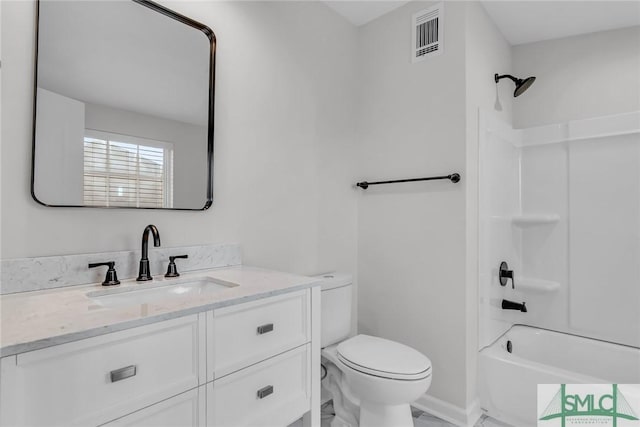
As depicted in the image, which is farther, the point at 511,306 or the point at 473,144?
the point at 511,306

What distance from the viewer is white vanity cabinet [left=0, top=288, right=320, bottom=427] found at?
2.42 ft

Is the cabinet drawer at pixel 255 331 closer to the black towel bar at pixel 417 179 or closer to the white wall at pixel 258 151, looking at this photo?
the white wall at pixel 258 151

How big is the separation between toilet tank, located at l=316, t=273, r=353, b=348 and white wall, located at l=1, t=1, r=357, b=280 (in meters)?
0.20

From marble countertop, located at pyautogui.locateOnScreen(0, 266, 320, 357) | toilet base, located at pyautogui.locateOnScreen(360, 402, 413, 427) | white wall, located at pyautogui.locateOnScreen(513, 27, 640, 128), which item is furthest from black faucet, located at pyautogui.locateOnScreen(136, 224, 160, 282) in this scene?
white wall, located at pyautogui.locateOnScreen(513, 27, 640, 128)

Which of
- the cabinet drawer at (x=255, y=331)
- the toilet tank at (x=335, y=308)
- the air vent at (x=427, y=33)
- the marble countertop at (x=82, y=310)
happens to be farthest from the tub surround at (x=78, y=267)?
the air vent at (x=427, y=33)

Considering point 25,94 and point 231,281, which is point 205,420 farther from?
point 25,94

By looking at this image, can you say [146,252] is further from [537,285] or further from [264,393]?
[537,285]

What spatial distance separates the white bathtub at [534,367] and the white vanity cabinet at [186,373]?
121 cm

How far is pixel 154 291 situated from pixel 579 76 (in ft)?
9.62

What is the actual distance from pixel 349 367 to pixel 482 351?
918 mm

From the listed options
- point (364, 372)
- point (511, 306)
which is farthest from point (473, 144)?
point (364, 372)

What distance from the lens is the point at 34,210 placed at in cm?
117

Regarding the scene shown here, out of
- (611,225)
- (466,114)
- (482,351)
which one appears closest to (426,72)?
(466,114)

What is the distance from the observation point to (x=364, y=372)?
1.60 metres
